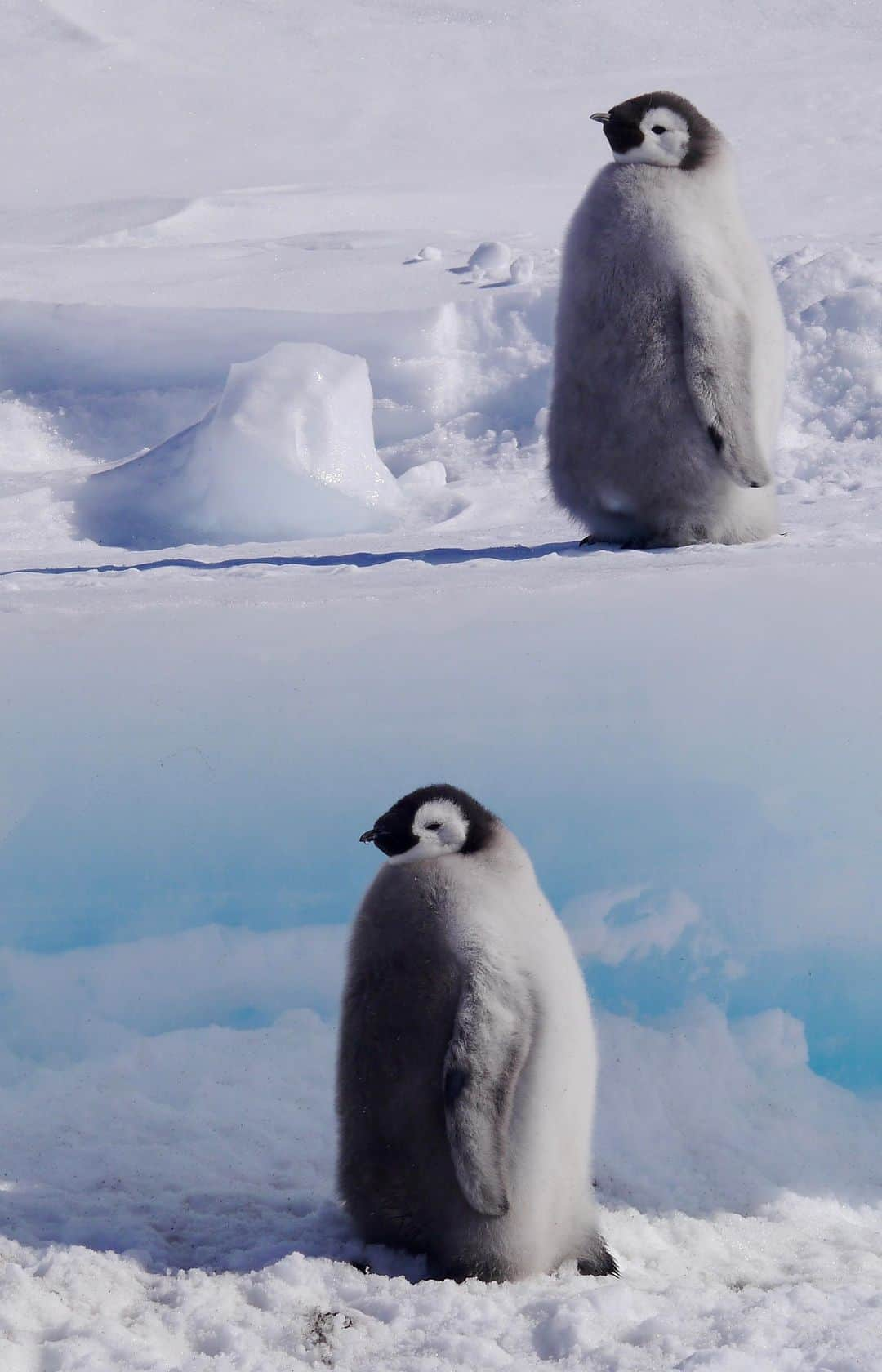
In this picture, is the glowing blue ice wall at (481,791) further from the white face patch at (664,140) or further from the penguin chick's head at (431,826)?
the white face patch at (664,140)

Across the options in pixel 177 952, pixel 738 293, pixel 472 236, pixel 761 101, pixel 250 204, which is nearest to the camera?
pixel 177 952

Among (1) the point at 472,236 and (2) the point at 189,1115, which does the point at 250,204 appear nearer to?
(1) the point at 472,236

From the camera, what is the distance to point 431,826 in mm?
1882

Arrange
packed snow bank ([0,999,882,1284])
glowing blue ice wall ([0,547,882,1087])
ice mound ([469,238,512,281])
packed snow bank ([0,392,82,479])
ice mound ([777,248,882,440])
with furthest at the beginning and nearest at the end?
ice mound ([469,238,512,281]), packed snow bank ([0,392,82,479]), ice mound ([777,248,882,440]), glowing blue ice wall ([0,547,882,1087]), packed snow bank ([0,999,882,1284])

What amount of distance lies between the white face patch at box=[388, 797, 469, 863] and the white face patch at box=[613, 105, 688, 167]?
1.67 meters

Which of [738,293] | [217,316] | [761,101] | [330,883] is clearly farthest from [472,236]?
[330,883]

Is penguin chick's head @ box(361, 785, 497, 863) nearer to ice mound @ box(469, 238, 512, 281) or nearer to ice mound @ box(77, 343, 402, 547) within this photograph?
ice mound @ box(77, 343, 402, 547)

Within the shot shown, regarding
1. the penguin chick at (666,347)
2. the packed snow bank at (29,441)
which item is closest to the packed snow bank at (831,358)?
the penguin chick at (666,347)

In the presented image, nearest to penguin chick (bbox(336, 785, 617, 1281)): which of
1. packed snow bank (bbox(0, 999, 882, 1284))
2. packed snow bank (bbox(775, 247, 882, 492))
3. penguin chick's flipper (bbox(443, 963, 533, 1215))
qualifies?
penguin chick's flipper (bbox(443, 963, 533, 1215))

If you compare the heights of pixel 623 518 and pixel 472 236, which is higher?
pixel 472 236

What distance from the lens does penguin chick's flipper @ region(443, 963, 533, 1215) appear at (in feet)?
5.71

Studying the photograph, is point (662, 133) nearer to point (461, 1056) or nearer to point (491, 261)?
point (461, 1056)

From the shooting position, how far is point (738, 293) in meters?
3.00

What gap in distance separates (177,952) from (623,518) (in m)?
1.21
